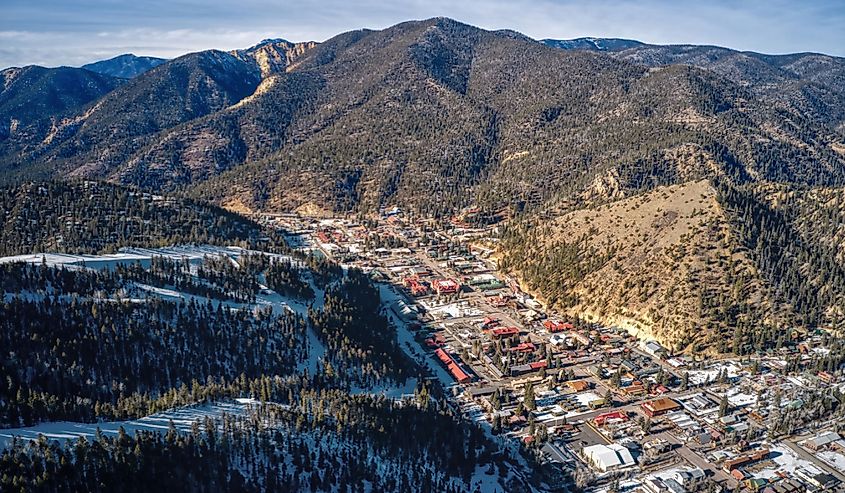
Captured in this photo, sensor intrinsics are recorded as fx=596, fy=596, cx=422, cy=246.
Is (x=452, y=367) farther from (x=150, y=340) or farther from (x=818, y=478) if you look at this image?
(x=818, y=478)

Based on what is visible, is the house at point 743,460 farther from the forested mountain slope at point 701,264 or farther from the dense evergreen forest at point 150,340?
the dense evergreen forest at point 150,340

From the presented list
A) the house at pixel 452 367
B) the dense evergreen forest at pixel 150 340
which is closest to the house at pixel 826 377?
the house at pixel 452 367

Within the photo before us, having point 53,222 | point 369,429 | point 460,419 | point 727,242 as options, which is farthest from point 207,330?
point 727,242

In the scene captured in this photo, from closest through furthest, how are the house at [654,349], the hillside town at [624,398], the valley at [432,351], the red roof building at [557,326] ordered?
the valley at [432,351] → the hillside town at [624,398] → the house at [654,349] → the red roof building at [557,326]

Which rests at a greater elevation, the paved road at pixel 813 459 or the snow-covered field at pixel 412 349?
the snow-covered field at pixel 412 349

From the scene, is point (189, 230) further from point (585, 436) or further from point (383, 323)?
point (585, 436)

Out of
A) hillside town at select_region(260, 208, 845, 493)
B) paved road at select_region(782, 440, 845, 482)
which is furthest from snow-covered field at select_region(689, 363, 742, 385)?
paved road at select_region(782, 440, 845, 482)

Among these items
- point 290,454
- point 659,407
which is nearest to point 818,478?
point 659,407

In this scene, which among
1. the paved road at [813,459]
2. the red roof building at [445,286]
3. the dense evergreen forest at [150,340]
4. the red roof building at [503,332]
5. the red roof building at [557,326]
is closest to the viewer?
the dense evergreen forest at [150,340]

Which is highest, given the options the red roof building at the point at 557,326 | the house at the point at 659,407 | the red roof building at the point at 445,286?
the red roof building at the point at 445,286
